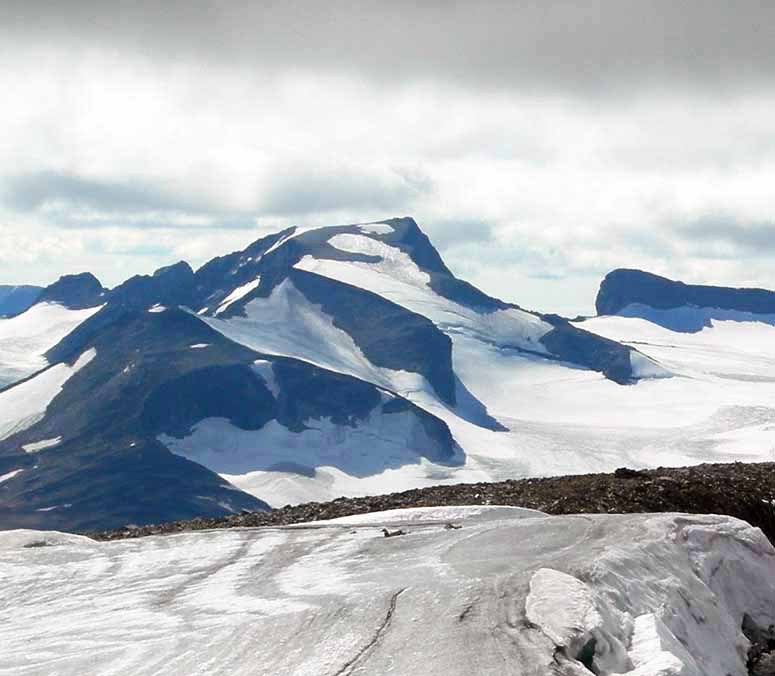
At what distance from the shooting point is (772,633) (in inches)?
726

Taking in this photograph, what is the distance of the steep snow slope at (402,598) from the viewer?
42.8ft

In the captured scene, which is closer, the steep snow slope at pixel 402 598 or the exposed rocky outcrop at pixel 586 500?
the steep snow slope at pixel 402 598

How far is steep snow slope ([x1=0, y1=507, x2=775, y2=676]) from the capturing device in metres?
13.0

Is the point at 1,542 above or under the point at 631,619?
under

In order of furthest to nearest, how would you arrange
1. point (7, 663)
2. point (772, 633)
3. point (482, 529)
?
point (482, 529) < point (772, 633) < point (7, 663)

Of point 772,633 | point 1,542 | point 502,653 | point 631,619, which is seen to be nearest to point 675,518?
point 772,633

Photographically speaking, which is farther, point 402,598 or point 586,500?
point 586,500

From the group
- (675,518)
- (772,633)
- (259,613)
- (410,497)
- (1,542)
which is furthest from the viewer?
(410,497)

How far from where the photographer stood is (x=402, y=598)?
14.9 metres

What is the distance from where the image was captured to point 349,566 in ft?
60.8

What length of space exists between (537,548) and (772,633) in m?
4.03

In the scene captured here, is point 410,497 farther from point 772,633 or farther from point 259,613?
point 259,613

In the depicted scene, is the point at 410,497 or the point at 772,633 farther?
the point at 410,497

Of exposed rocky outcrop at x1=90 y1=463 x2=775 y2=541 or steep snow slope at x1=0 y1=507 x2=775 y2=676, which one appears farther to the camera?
exposed rocky outcrop at x1=90 y1=463 x2=775 y2=541
